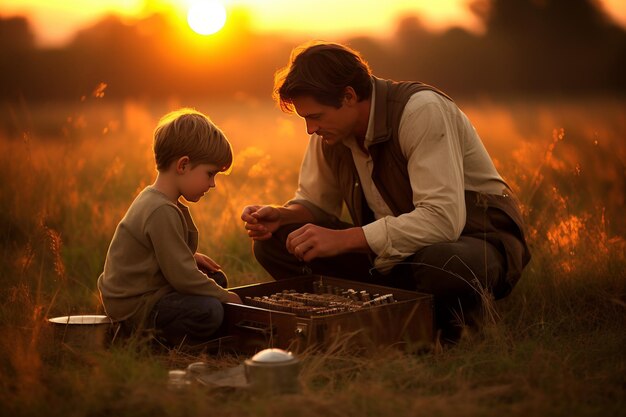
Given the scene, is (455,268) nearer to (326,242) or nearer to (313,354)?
(326,242)


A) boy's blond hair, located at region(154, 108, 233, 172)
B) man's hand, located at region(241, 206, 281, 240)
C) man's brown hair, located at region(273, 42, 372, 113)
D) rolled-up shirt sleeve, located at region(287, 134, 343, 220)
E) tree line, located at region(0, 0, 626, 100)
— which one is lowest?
man's hand, located at region(241, 206, 281, 240)

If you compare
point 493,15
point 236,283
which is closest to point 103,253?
point 236,283

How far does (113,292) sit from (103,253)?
84.4 inches

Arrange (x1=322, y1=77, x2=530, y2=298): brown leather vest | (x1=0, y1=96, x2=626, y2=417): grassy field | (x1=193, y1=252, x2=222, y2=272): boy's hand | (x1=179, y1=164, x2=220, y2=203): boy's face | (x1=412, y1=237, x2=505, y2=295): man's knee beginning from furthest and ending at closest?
1. (x1=193, y1=252, x2=222, y2=272): boy's hand
2. (x1=322, y1=77, x2=530, y2=298): brown leather vest
3. (x1=179, y1=164, x2=220, y2=203): boy's face
4. (x1=412, y1=237, x2=505, y2=295): man's knee
5. (x1=0, y1=96, x2=626, y2=417): grassy field

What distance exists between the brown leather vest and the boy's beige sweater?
A: 1243 millimetres

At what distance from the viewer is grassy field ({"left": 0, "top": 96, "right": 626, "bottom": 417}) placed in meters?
3.67

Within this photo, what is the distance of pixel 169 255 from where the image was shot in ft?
15.4

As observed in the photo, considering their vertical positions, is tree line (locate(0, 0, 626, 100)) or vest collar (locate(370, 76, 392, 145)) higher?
tree line (locate(0, 0, 626, 100))

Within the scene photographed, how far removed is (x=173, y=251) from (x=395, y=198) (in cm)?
146

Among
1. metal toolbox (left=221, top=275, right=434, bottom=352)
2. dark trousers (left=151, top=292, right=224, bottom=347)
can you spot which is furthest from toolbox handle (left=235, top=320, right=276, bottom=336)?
dark trousers (left=151, top=292, right=224, bottom=347)

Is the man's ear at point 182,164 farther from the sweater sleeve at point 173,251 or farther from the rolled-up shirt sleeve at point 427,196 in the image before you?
the rolled-up shirt sleeve at point 427,196

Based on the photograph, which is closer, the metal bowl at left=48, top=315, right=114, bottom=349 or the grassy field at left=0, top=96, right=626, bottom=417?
the grassy field at left=0, top=96, right=626, bottom=417

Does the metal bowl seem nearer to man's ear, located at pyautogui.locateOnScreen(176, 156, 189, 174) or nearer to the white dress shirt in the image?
man's ear, located at pyautogui.locateOnScreen(176, 156, 189, 174)

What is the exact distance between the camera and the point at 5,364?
13.9 feet
